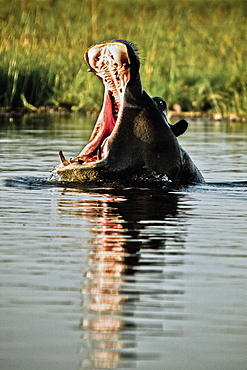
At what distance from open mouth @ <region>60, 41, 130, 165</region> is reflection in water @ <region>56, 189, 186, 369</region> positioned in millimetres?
→ 1033

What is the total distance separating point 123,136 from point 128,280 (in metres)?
3.16

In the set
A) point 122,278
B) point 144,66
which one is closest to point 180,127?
point 122,278

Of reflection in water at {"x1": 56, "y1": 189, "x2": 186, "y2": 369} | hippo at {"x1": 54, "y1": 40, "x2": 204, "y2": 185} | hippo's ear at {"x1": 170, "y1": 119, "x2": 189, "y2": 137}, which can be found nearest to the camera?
reflection in water at {"x1": 56, "y1": 189, "x2": 186, "y2": 369}

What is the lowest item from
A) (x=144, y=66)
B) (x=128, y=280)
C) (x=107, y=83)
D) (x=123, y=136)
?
(x=128, y=280)

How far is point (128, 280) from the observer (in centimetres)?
391

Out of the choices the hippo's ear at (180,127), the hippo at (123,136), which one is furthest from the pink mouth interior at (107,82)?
the hippo's ear at (180,127)

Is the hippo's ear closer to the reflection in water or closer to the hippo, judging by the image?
the hippo

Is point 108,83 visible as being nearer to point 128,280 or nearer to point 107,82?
point 107,82

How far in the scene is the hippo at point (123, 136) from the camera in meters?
6.78

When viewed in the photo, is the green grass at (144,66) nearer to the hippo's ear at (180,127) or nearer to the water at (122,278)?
the hippo's ear at (180,127)

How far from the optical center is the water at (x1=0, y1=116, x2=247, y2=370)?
3016 mm

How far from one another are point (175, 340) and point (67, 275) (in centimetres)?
95

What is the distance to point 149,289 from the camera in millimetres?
3756

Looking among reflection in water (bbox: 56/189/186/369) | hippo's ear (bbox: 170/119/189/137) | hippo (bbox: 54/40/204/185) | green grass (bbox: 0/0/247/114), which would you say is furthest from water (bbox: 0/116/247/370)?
green grass (bbox: 0/0/247/114)
